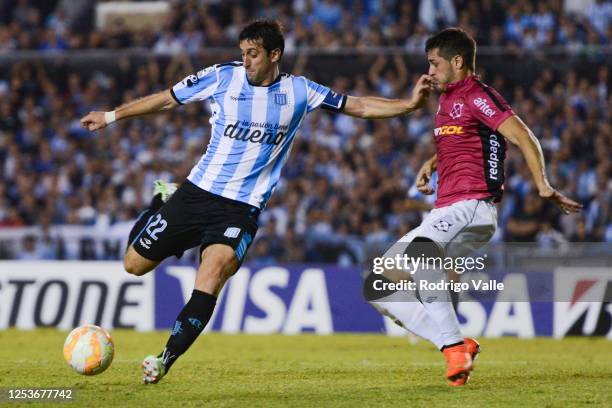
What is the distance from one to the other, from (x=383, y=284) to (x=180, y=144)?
44.1ft

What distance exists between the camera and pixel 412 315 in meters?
8.20

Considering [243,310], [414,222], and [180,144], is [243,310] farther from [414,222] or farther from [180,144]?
[180,144]

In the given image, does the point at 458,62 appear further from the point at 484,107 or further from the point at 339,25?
the point at 339,25

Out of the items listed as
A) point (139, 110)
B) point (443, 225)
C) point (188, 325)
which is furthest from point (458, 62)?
point (188, 325)

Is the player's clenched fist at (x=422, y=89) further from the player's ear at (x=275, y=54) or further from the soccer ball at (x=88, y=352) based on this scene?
the soccer ball at (x=88, y=352)

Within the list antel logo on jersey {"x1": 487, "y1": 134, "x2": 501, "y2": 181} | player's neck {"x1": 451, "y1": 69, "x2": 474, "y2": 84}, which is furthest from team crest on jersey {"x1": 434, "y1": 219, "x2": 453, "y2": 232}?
player's neck {"x1": 451, "y1": 69, "x2": 474, "y2": 84}

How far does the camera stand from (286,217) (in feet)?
63.6

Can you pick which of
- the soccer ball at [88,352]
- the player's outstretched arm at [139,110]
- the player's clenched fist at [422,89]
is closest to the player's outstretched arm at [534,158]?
the player's clenched fist at [422,89]

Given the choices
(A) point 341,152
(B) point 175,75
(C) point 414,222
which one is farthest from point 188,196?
(B) point 175,75

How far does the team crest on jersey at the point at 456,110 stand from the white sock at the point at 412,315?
4.40ft

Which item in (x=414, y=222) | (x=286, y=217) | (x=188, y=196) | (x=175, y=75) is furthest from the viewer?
(x=175, y=75)

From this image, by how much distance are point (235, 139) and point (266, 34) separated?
0.83 meters

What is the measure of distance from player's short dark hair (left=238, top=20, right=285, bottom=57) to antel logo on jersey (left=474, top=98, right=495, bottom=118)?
1.57 metres

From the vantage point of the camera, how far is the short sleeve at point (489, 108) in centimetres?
805
